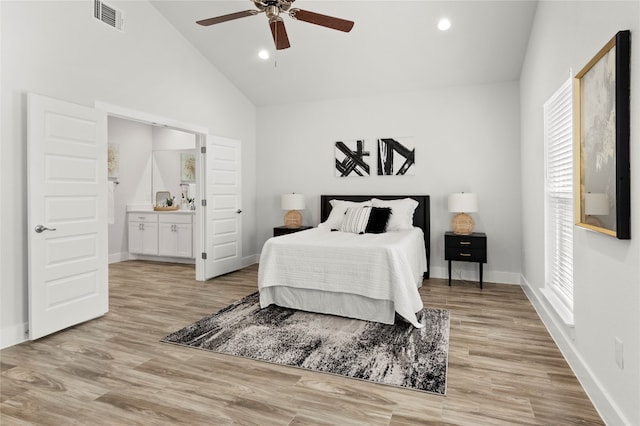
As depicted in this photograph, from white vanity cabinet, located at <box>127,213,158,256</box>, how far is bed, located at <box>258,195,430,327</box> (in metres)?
3.61

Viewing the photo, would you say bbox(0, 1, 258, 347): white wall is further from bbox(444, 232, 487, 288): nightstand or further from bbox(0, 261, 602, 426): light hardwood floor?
bbox(444, 232, 487, 288): nightstand

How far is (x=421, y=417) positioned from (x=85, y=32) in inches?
165

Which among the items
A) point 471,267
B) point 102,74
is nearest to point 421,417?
point 471,267

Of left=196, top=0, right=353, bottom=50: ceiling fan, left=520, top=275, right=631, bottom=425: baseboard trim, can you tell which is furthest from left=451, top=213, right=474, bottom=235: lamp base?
left=196, top=0, right=353, bottom=50: ceiling fan

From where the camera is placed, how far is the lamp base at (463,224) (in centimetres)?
477

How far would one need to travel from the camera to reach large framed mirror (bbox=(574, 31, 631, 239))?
1.63 metres

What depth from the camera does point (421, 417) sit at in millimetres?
1934

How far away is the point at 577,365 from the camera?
2314 mm

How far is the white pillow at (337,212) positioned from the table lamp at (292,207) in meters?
0.52

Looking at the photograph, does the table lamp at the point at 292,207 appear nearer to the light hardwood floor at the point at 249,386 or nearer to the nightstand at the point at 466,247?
the nightstand at the point at 466,247

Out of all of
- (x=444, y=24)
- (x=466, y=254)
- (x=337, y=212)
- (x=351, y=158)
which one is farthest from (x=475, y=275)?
(x=444, y=24)

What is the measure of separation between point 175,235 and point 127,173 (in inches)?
62.9

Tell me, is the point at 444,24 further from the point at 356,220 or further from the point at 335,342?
the point at 335,342

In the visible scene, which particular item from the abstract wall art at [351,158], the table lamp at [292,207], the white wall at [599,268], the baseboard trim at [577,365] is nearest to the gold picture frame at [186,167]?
the table lamp at [292,207]
